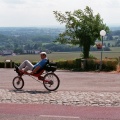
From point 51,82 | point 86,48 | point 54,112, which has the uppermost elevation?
point 86,48

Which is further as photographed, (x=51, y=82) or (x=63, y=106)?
(x=51, y=82)

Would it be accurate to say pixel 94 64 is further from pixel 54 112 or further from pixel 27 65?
pixel 54 112

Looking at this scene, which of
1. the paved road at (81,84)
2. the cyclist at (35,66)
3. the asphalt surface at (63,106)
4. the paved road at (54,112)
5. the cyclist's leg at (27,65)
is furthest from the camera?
the paved road at (81,84)

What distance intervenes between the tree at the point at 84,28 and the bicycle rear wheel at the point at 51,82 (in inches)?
844

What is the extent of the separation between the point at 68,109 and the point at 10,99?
7.05 ft

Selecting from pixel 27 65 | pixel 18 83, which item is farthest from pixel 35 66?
pixel 18 83

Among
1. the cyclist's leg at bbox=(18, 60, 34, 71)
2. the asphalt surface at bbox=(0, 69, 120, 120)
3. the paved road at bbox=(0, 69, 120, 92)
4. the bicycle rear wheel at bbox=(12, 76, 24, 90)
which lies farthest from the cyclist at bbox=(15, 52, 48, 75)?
the asphalt surface at bbox=(0, 69, 120, 120)

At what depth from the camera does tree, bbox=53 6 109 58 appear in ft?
112

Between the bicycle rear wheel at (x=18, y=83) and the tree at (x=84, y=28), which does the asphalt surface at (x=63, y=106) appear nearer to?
the bicycle rear wheel at (x=18, y=83)

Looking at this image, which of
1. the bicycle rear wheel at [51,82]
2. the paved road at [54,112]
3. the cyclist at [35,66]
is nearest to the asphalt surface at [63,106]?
the paved road at [54,112]

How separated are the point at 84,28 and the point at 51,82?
22193 millimetres

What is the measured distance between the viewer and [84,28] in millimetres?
34125

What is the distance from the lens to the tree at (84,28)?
34031 millimetres

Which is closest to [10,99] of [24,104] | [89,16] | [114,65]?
[24,104]
